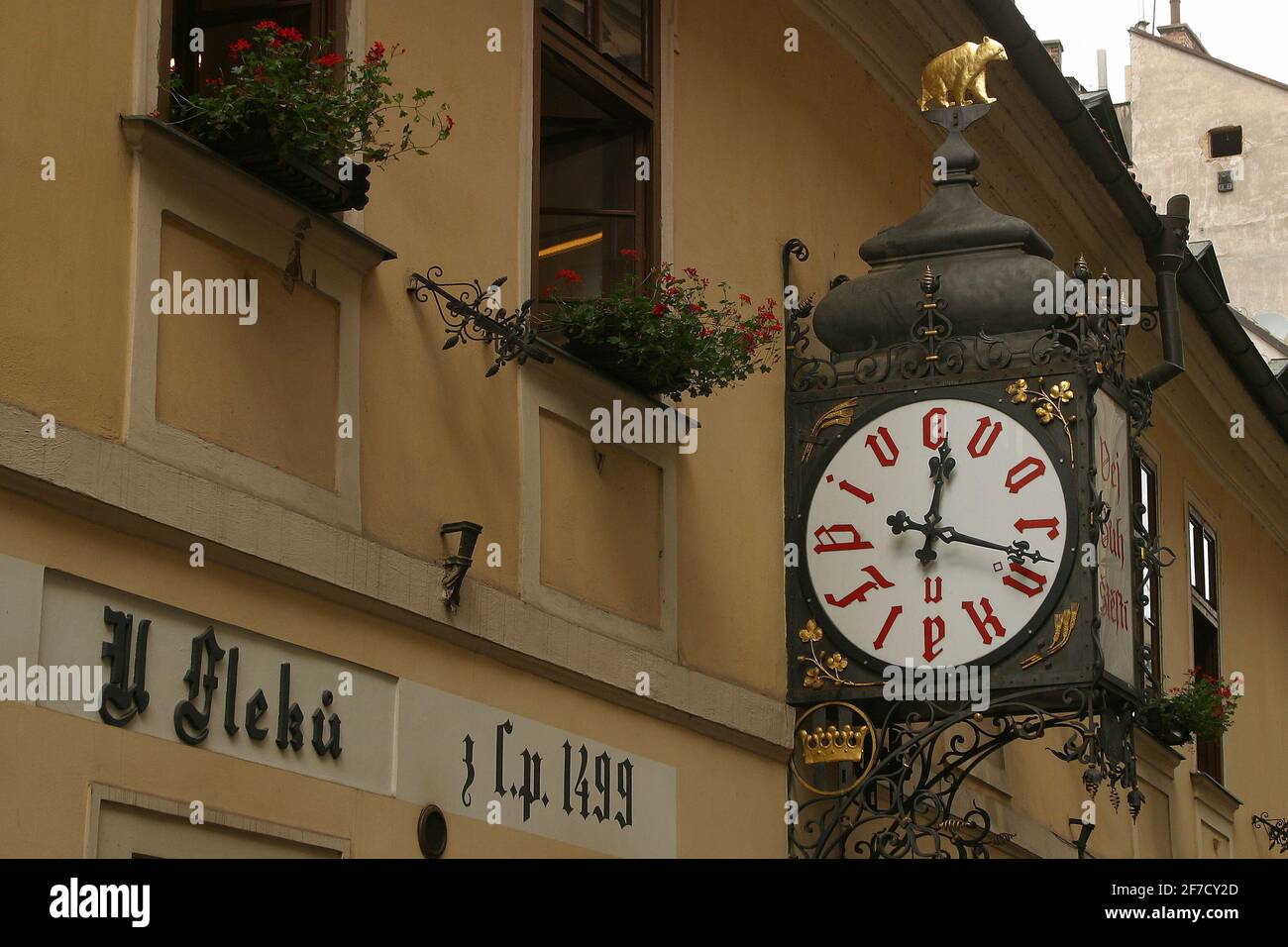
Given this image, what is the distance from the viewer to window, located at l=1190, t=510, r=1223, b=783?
51.3ft

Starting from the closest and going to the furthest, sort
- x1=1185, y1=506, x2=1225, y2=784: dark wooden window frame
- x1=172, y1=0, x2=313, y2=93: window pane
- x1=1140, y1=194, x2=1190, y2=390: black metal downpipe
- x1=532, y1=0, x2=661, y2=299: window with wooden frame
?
x1=172, y1=0, x2=313, y2=93: window pane
x1=532, y1=0, x2=661, y2=299: window with wooden frame
x1=1140, y1=194, x2=1190, y2=390: black metal downpipe
x1=1185, y1=506, x2=1225, y2=784: dark wooden window frame

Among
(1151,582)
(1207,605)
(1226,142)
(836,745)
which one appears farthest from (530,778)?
(1226,142)

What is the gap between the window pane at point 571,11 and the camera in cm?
861

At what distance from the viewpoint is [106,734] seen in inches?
229

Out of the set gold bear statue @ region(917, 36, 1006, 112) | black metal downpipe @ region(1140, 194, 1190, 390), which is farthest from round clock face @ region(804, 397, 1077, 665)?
black metal downpipe @ region(1140, 194, 1190, 390)

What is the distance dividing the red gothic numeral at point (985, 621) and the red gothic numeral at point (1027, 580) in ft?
0.38

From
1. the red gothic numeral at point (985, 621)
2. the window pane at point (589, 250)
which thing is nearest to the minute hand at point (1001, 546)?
the red gothic numeral at point (985, 621)

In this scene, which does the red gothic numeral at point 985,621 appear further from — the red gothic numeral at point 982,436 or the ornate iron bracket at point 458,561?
the ornate iron bracket at point 458,561

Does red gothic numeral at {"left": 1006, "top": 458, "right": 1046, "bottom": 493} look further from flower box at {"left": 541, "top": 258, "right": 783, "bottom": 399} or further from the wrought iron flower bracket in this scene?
the wrought iron flower bracket

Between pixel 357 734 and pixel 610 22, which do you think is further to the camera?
pixel 610 22

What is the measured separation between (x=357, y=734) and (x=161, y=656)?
0.89 metres

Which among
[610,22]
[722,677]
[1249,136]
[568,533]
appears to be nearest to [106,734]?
[568,533]

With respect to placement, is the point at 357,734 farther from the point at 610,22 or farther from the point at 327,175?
the point at 610,22

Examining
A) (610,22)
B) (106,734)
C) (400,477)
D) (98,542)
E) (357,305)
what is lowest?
(106,734)
